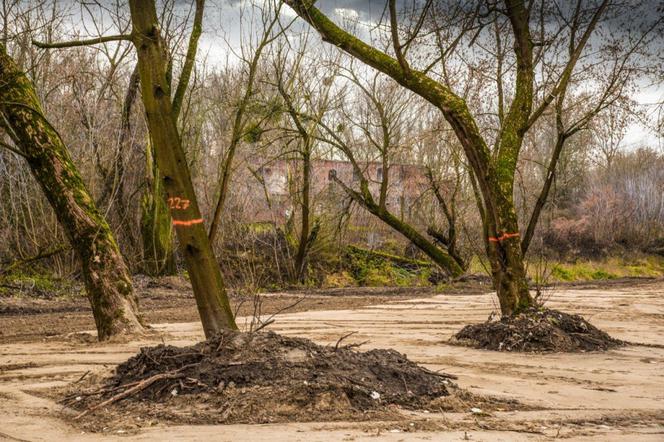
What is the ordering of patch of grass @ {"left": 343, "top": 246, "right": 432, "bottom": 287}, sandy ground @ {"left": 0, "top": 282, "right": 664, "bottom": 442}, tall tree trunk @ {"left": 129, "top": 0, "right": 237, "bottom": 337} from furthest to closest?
patch of grass @ {"left": 343, "top": 246, "right": 432, "bottom": 287}
tall tree trunk @ {"left": 129, "top": 0, "right": 237, "bottom": 337}
sandy ground @ {"left": 0, "top": 282, "right": 664, "bottom": 442}

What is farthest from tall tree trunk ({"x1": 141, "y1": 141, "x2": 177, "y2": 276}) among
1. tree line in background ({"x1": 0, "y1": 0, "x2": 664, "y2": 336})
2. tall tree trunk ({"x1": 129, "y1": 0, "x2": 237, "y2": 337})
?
tall tree trunk ({"x1": 129, "y1": 0, "x2": 237, "y2": 337})

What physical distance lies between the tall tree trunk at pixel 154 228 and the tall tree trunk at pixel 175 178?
1375 centimetres

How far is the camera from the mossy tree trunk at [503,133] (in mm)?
9023

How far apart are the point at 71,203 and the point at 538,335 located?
5353 millimetres

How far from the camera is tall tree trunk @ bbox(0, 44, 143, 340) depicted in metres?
8.96

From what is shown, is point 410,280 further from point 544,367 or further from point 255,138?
point 544,367

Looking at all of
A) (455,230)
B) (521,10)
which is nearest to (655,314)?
(521,10)

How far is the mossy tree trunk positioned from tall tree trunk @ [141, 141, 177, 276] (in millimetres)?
11891

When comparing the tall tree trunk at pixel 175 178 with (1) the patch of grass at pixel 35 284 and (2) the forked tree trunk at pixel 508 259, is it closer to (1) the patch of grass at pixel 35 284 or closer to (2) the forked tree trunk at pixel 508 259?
(2) the forked tree trunk at pixel 508 259

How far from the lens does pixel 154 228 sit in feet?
66.1

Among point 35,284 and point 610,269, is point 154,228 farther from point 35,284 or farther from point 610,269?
point 610,269

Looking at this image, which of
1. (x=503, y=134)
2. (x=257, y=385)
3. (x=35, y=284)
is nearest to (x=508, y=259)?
(x=503, y=134)

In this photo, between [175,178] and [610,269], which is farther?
[610,269]

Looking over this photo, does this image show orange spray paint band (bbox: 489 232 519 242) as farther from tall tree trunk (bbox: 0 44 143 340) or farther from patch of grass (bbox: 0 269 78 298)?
patch of grass (bbox: 0 269 78 298)
